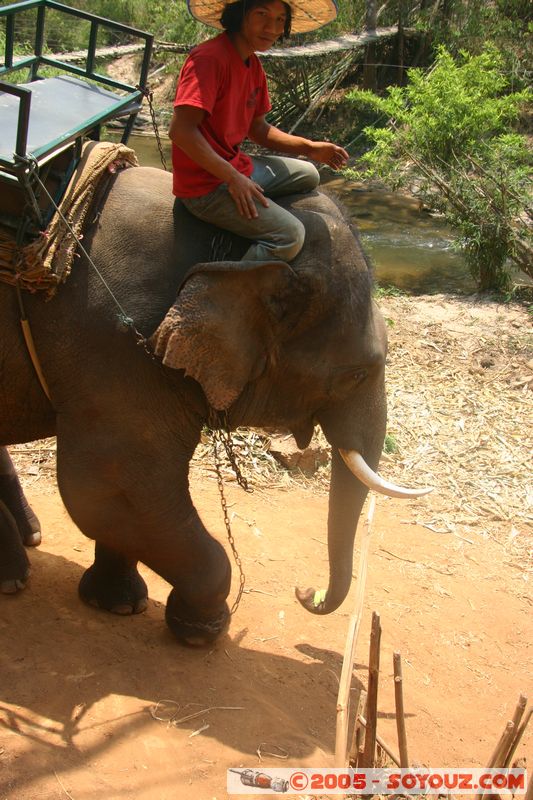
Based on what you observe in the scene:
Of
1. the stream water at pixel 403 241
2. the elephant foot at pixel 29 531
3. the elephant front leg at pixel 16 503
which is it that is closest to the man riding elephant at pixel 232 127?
the elephant front leg at pixel 16 503

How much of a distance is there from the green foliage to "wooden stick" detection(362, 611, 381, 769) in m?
7.80

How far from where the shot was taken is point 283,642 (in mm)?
4738

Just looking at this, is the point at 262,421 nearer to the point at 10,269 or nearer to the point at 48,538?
the point at 10,269

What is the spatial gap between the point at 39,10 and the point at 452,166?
7219mm

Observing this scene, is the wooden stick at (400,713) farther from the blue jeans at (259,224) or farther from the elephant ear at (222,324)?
the blue jeans at (259,224)

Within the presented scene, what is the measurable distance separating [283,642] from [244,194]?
242 cm

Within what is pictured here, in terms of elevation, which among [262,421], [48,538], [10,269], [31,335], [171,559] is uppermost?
[10,269]

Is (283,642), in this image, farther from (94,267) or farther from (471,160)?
(471,160)

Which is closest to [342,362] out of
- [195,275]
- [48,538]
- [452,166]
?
[195,275]

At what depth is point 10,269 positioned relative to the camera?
3664mm

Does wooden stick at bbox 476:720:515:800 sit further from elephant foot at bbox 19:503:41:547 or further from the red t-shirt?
elephant foot at bbox 19:503:41:547

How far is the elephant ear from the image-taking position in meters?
3.62

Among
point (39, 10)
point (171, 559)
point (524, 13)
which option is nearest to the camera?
point (171, 559)

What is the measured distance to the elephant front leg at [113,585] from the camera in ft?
14.8
